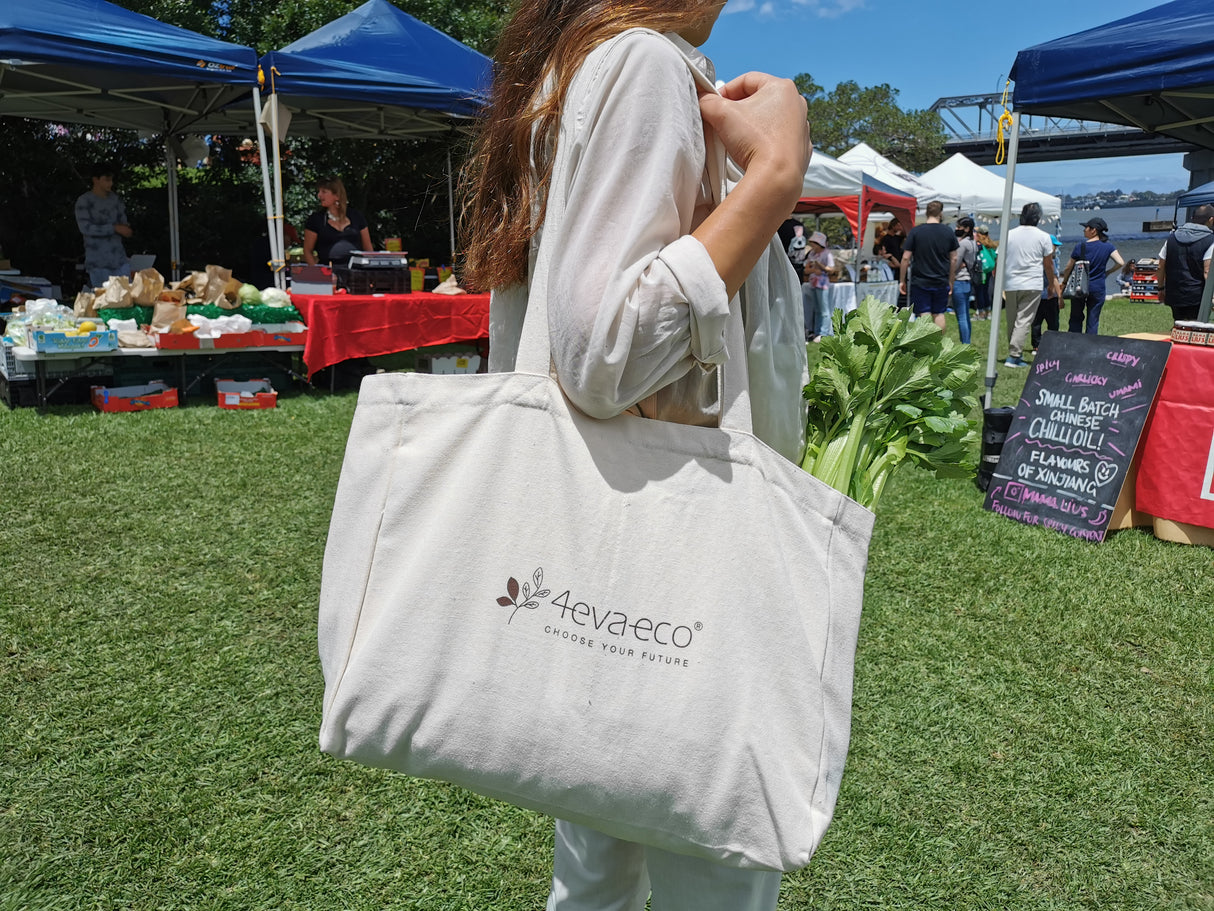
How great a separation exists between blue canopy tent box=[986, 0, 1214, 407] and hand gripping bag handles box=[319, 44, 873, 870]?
18.5ft

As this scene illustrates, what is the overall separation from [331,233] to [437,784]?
317 inches

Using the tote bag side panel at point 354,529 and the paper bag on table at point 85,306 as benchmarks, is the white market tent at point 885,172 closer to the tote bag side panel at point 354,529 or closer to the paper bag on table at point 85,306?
the paper bag on table at point 85,306

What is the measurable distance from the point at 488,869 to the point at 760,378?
178cm

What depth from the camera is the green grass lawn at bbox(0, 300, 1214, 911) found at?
2.31 meters

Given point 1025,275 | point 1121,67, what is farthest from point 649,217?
point 1025,275

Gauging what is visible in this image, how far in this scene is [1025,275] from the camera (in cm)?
1076

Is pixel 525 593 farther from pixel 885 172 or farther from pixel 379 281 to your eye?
pixel 885 172

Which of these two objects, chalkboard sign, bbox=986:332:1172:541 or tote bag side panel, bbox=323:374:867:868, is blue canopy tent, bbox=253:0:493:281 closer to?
chalkboard sign, bbox=986:332:1172:541

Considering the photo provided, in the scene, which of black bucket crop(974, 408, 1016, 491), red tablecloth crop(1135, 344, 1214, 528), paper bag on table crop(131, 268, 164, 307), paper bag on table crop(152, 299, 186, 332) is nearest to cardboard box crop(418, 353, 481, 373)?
paper bag on table crop(152, 299, 186, 332)

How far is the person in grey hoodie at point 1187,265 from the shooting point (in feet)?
32.4

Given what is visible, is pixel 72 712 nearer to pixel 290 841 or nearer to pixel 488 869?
pixel 290 841

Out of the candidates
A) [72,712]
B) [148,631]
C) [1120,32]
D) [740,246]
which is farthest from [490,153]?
[1120,32]

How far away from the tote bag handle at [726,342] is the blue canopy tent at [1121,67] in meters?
5.52

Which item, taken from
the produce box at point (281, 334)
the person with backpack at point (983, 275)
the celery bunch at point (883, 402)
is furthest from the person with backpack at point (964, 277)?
the celery bunch at point (883, 402)
